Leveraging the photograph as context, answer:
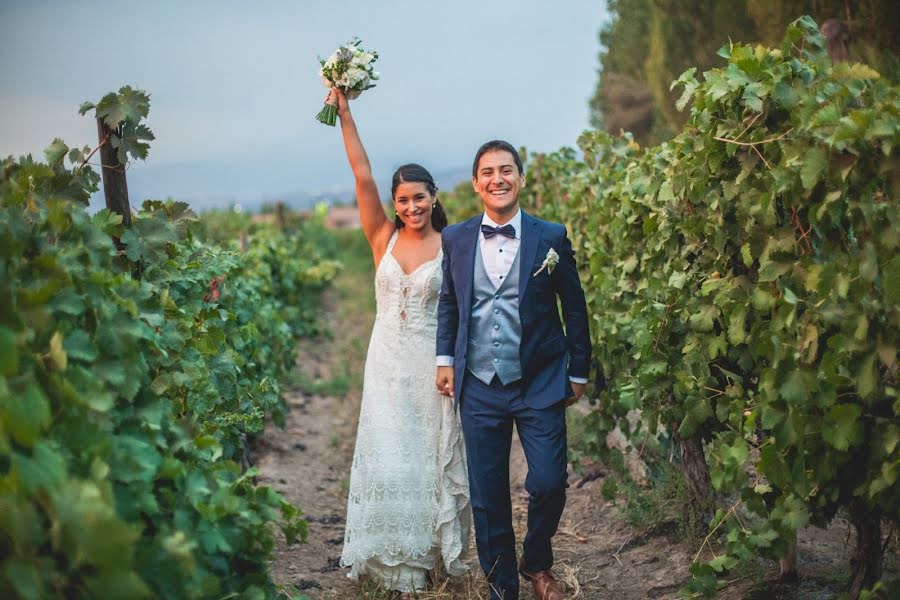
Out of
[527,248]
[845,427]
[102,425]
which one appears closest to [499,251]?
[527,248]

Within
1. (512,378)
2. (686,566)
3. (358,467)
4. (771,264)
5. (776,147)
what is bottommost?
(686,566)

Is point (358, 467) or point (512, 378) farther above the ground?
point (512, 378)

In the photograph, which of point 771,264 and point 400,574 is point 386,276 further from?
point 771,264

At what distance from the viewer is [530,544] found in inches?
170

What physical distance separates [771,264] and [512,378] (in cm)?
130

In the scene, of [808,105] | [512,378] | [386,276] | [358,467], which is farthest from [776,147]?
[358,467]

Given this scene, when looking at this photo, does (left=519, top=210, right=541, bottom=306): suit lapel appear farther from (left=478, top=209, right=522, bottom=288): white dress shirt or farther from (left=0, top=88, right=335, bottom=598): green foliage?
(left=0, top=88, right=335, bottom=598): green foliage

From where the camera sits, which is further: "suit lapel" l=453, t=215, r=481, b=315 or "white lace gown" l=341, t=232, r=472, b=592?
"white lace gown" l=341, t=232, r=472, b=592

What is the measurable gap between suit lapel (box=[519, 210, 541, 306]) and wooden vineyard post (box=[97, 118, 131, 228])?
5.39 feet

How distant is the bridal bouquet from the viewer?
465cm

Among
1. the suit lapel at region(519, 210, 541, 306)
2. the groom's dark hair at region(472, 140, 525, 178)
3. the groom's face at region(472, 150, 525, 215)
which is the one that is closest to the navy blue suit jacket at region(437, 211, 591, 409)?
the suit lapel at region(519, 210, 541, 306)

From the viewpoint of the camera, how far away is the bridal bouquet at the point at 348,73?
15.3ft

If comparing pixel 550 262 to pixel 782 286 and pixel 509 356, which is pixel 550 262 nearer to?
pixel 509 356

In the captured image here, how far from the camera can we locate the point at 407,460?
14.9 ft
